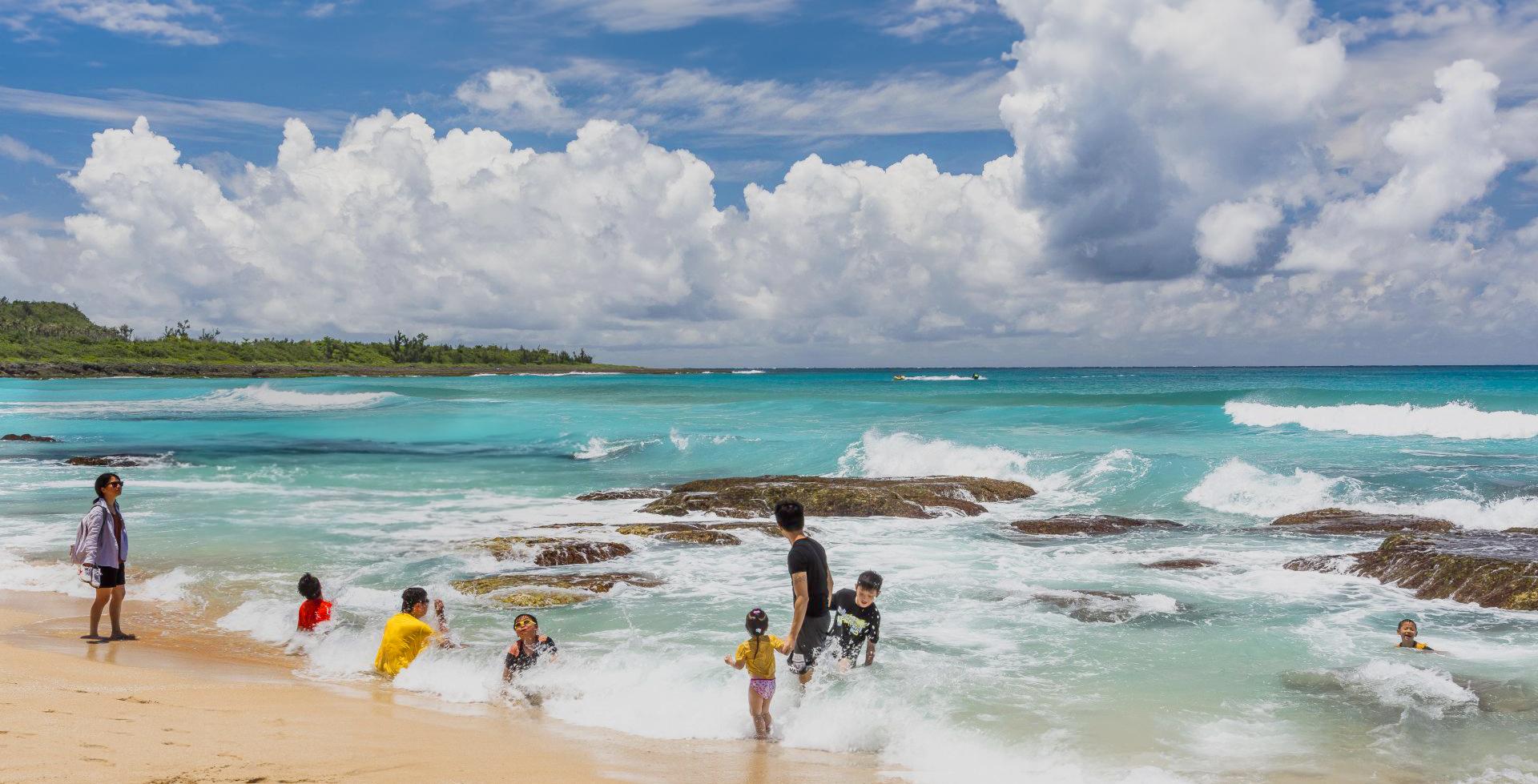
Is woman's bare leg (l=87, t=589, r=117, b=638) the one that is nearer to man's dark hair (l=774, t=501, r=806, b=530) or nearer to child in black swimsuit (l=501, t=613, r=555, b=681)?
child in black swimsuit (l=501, t=613, r=555, b=681)

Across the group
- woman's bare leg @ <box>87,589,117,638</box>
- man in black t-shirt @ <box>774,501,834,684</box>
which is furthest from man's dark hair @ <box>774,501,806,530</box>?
woman's bare leg @ <box>87,589,117,638</box>

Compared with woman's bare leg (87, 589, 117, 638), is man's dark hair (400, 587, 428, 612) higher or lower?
higher

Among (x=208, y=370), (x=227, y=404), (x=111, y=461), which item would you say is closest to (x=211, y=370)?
(x=208, y=370)

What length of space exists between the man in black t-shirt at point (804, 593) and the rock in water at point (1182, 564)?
8.57 meters

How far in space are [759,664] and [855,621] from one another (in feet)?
5.43

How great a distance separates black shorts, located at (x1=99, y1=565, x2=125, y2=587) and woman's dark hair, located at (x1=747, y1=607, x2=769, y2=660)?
7.40m

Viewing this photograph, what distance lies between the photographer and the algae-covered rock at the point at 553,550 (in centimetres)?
1522

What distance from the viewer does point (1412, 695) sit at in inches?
333

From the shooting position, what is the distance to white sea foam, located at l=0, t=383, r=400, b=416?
185ft

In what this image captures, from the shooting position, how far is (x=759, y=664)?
7.51 m

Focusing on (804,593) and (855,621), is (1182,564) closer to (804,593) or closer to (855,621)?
(855,621)

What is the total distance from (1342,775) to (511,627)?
8.38 metres

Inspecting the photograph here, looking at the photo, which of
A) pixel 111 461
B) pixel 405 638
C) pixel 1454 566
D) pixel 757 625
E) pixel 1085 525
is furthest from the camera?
pixel 111 461

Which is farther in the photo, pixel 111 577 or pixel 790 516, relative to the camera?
pixel 111 577
